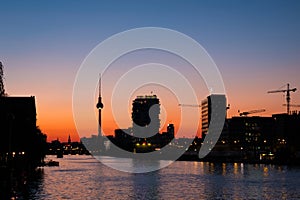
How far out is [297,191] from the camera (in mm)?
98688

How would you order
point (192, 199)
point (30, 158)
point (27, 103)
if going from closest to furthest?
point (192, 199)
point (30, 158)
point (27, 103)

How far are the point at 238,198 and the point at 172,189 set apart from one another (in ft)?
67.8

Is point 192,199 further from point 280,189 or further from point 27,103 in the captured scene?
point 27,103

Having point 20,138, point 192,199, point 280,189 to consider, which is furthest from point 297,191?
point 20,138

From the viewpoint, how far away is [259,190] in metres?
101

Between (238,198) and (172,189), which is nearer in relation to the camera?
(238,198)

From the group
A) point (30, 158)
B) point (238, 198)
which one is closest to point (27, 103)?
point (30, 158)

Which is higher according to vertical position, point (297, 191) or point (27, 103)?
point (27, 103)

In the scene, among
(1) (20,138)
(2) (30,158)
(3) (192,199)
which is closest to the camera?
(3) (192,199)

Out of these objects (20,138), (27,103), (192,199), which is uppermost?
(27,103)

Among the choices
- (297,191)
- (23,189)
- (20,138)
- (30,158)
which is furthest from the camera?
(30,158)

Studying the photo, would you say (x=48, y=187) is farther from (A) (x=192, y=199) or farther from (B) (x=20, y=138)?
(A) (x=192, y=199)

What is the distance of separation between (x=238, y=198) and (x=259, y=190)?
59.1 ft

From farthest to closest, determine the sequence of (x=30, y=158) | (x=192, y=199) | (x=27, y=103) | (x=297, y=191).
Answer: (x=27, y=103)
(x=30, y=158)
(x=297, y=191)
(x=192, y=199)
